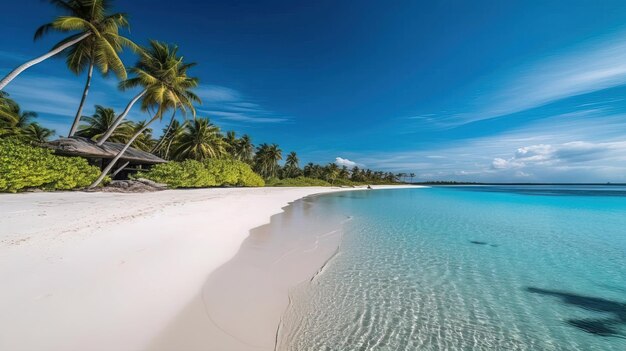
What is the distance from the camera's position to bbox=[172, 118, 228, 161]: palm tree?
32.4 metres

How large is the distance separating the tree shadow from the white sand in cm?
590

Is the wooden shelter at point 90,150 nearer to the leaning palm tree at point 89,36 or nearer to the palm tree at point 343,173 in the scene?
the leaning palm tree at point 89,36

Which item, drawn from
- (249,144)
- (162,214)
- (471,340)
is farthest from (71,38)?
(249,144)

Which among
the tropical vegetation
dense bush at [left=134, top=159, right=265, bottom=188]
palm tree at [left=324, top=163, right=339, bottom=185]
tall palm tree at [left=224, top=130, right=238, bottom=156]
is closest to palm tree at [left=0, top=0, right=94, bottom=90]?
the tropical vegetation

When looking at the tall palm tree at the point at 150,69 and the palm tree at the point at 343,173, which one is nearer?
the tall palm tree at the point at 150,69

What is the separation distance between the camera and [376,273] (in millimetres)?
5469

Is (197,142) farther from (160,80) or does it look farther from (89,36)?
(89,36)

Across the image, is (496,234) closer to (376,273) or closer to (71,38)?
(376,273)

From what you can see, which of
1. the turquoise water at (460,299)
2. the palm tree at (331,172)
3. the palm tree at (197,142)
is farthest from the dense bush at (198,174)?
the palm tree at (331,172)

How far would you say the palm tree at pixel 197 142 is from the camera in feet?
106

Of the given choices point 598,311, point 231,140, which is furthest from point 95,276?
point 231,140

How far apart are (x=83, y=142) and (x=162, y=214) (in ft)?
48.6

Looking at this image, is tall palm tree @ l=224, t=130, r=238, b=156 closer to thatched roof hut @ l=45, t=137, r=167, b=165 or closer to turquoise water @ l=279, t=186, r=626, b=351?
Result: thatched roof hut @ l=45, t=137, r=167, b=165

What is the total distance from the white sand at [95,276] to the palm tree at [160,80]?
13.4 metres
